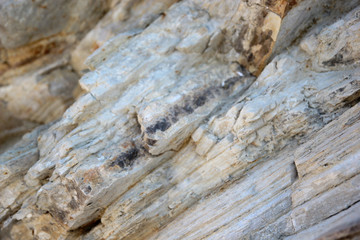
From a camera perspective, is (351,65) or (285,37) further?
(285,37)

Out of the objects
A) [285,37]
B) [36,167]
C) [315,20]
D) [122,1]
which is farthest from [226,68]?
[36,167]

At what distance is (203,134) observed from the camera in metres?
6.68

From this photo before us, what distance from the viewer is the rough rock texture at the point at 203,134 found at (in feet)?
19.0

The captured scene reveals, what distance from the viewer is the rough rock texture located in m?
5.78

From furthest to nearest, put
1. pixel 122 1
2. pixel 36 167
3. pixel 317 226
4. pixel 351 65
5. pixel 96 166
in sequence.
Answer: pixel 122 1, pixel 36 167, pixel 96 166, pixel 351 65, pixel 317 226

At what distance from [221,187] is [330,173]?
89.4 inches

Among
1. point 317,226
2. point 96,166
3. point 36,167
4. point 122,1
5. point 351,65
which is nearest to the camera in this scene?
point 317,226

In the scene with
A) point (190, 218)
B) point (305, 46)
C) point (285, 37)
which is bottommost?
point (190, 218)

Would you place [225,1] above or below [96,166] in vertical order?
above

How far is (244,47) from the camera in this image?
7141mm

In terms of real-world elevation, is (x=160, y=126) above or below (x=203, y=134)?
above

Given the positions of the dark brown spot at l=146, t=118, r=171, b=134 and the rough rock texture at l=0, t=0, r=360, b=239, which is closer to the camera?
the rough rock texture at l=0, t=0, r=360, b=239

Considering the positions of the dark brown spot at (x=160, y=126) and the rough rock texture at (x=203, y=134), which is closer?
the rough rock texture at (x=203, y=134)

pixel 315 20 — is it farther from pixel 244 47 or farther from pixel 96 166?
pixel 96 166
